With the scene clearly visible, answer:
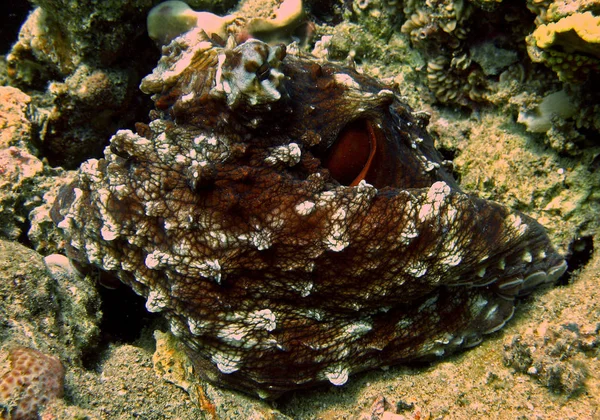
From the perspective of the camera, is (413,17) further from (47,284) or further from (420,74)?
(47,284)

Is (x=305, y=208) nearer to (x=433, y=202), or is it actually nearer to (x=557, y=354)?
(x=433, y=202)

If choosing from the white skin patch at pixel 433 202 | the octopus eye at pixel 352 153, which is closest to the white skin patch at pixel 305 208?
the octopus eye at pixel 352 153

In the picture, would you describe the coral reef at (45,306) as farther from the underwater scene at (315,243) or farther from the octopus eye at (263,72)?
the octopus eye at (263,72)

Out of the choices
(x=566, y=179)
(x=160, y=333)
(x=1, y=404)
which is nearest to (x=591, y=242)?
(x=566, y=179)

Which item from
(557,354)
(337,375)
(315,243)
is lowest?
(337,375)

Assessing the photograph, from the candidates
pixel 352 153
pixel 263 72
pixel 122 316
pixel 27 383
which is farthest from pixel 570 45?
pixel 122 316

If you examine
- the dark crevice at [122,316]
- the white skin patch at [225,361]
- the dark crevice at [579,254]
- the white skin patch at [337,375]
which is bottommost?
the dark crevice at [122,316]

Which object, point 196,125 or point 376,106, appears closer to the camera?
point 196,125
